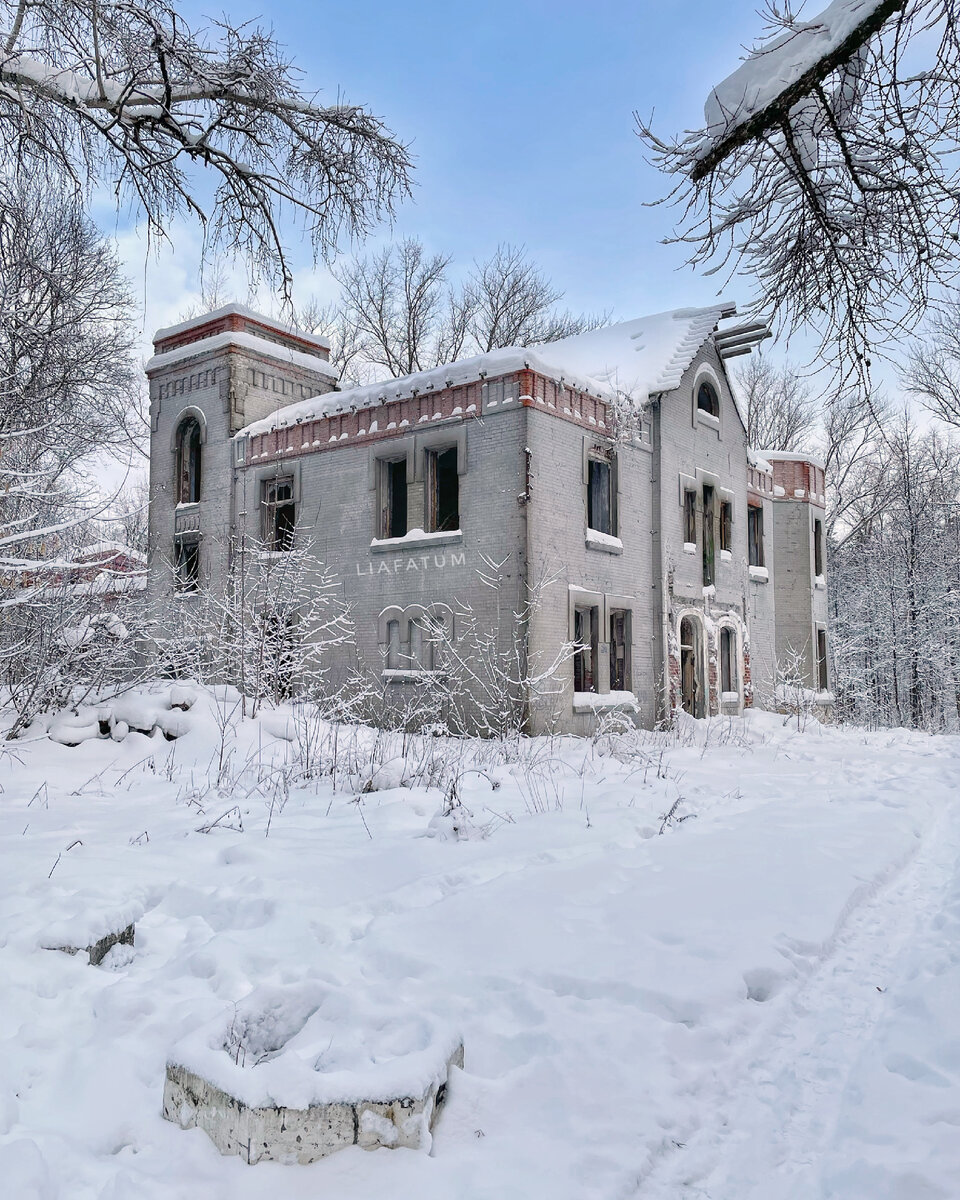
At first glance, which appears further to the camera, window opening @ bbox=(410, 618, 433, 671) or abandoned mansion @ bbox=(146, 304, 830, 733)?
window opening @ bbox=(410, 618, 433, 671)

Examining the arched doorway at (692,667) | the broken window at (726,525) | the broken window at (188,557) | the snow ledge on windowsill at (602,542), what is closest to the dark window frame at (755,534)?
the broken window at (726,525)

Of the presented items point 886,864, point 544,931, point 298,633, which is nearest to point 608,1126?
point 544,931

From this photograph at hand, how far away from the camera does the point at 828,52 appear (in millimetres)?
4527

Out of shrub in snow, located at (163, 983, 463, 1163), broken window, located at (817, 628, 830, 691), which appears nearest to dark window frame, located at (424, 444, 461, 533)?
shrub in snow, located at (163, 983, 463, 1163)

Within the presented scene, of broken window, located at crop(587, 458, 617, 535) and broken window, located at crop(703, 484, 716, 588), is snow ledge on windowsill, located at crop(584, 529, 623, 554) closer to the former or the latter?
broken window, located at crop(587, 458, 617, 535)

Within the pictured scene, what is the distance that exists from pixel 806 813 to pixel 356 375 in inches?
1246

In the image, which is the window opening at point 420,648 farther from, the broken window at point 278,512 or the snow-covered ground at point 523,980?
the snow-covered ground at point 523,980

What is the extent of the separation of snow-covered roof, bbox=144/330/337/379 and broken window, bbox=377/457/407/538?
18.3 feet

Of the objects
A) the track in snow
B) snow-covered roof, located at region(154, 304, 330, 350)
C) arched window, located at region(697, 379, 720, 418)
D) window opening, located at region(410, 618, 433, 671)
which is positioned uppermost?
snow-covered roof, located at region(154, 304, 330, 350)

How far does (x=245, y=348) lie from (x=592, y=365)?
27.8ft

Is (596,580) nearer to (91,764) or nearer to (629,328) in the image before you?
(629,328)

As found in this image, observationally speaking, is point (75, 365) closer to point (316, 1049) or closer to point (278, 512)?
point (278, 512)

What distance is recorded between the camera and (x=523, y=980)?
3.91 metres

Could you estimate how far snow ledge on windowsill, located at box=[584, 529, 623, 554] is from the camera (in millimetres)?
16828
